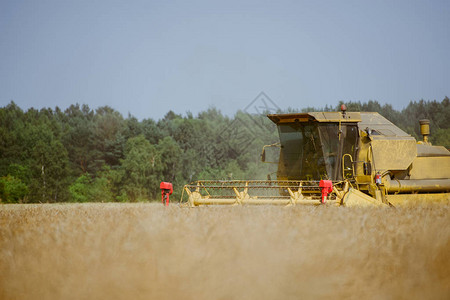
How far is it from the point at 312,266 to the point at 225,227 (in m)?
0.60

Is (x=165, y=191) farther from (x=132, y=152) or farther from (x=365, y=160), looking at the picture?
(x=132, y=152)

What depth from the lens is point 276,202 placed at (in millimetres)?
6730

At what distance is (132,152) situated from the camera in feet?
119

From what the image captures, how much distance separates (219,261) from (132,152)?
3463cm

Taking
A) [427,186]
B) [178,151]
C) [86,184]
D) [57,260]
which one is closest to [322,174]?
[427,186]

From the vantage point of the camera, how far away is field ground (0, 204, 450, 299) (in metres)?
2.19

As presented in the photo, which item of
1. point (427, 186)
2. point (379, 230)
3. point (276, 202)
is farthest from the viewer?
point (427, 186)

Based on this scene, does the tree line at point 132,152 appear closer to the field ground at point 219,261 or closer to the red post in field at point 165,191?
the red post in field at point 165,191

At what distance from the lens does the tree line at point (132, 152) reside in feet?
115

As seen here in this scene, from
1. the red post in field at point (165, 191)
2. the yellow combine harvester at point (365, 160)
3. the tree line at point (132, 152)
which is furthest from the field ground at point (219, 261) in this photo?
the tree line at point (132, 152)

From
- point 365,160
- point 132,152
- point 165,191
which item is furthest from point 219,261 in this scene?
point 132,152

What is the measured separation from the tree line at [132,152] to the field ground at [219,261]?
27.7 m

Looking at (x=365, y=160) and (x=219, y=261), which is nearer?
(x=219, y=261)

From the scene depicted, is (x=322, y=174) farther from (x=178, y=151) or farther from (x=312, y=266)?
(x=178, y=151)
